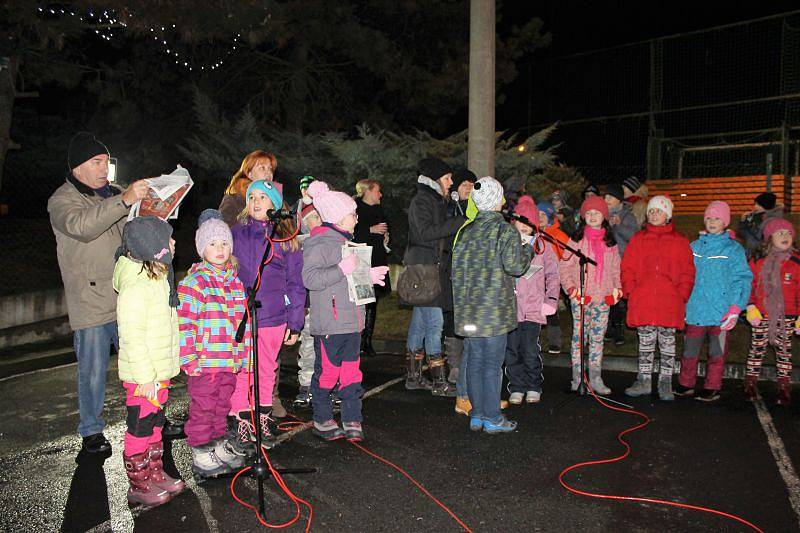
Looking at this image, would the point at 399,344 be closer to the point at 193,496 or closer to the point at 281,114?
the point at 193,496

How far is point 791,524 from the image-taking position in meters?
3.97

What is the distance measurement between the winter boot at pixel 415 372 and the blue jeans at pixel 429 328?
0.18 meters

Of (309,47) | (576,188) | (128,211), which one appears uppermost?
(309,47)

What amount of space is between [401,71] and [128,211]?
12.4 metres

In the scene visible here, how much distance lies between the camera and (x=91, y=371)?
16.8ft

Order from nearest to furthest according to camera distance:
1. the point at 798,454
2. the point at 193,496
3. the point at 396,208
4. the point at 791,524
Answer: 1. the point at 791,524
2. the point at 193,496
3. the point at 798,454
4. the point at 396,208

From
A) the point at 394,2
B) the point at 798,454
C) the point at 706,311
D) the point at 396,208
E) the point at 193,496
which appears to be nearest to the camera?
the point at 193,496

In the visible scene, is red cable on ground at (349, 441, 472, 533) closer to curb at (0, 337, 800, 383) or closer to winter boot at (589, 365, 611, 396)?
winter boot at (589, 365, 611, 396)

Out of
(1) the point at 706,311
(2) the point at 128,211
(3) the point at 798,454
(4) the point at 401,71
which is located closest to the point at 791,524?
(3) the point at 798,454

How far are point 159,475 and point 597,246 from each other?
4.37 meters

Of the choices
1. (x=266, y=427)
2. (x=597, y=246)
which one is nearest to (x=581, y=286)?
(x=597, y=246)

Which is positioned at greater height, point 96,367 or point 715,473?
point 96,367

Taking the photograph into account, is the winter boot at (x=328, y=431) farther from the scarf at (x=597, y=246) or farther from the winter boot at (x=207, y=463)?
the scarf at (x=597, y=246)

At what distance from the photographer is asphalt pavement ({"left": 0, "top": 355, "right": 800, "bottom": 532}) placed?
13.3ft
